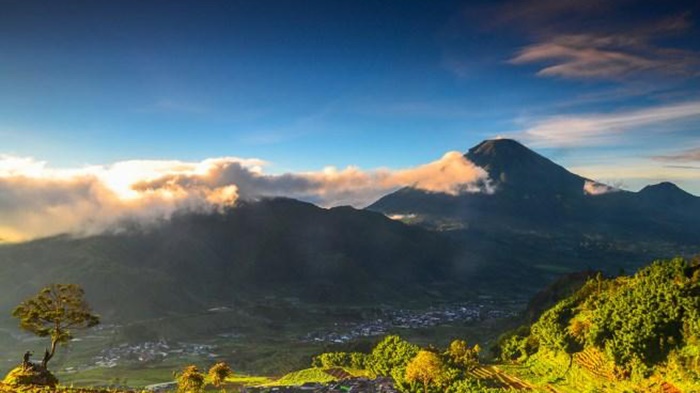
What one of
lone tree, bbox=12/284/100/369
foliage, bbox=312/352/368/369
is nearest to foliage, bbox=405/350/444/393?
foliage, bbox=312/352/368/369

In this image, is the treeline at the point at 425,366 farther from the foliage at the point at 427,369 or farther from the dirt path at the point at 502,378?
the dirt path at the point at 502,378

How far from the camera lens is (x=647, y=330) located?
80.7 m

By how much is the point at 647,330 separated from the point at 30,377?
3392 inches

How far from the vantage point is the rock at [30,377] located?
4881cm

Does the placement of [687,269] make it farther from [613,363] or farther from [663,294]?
[613,363]

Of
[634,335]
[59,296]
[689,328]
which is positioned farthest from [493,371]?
[59,296]

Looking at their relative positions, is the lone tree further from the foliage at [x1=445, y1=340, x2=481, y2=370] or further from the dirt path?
the foliage at [x1=445, y1=340, x2=481, y2=370]

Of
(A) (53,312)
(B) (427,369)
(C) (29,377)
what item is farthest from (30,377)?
(B) (427,369)

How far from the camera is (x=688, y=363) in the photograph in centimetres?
7462

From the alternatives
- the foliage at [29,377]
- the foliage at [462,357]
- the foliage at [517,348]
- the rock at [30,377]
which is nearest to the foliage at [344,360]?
the foliage at [462,357]

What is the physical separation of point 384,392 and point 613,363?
1753 inches

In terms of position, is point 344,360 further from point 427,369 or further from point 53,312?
point 53,312

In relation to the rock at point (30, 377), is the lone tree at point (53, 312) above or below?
above

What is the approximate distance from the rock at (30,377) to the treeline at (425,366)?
6607 centimetres
